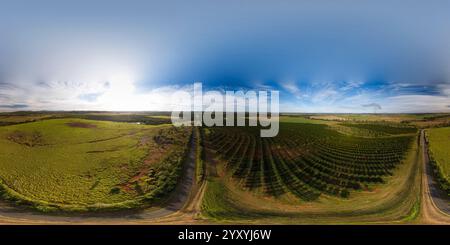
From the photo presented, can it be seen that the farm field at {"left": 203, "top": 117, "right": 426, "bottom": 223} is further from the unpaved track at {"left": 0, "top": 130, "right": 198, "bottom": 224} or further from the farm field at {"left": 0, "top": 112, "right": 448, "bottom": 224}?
the unpaved track at {"left": 0, "top": 130, "right": 198, "bottom": 224}

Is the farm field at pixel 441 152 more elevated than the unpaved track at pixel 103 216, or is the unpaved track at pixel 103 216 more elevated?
the farm field at pixel 441 152

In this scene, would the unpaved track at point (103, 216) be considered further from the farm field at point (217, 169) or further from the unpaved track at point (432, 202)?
the unpaved track at point (432, 202)

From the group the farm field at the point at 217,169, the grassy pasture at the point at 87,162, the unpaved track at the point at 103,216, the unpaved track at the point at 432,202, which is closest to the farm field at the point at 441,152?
the farm field at the point at 217,169

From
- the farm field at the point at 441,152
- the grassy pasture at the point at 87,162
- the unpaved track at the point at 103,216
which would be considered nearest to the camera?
the unpaved track at the point at 103,216

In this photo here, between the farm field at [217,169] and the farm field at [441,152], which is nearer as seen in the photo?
the farm field at [217,169]

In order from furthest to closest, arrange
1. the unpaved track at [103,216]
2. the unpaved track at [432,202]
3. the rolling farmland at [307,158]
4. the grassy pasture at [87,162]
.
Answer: the rolling farmland at [307,158], the grassy pasture at [87,162], the unpaved track at [432,202], the unpaved track at [103,216]

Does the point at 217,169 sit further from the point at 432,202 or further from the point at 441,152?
the point at 441,152

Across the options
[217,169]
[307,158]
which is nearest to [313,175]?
[307,158]

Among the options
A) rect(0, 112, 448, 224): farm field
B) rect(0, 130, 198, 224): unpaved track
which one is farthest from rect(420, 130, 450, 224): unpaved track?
rect(0, 130, 198, 224): unpaved track
